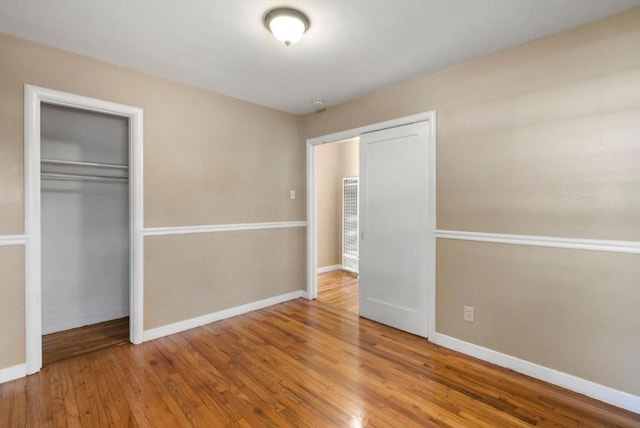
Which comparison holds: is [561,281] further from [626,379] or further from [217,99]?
[217,99]

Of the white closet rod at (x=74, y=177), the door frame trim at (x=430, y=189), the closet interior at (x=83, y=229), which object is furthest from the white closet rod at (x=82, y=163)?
the door frame trim at (x=430, y=189)

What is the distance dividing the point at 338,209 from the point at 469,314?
3415 mm

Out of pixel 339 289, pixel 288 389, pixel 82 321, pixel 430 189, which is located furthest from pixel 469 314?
pixel 82 321

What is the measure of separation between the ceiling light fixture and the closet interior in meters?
2.31

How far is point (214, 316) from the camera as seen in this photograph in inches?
128

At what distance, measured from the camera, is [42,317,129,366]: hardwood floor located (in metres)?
2.53

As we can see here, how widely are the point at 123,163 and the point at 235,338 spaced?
2.32 m

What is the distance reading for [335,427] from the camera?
1697mm

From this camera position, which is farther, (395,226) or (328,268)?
(328,268)

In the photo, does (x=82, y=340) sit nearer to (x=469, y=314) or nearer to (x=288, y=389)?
(x=288, y=389)

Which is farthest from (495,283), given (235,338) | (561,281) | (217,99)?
(217,99)

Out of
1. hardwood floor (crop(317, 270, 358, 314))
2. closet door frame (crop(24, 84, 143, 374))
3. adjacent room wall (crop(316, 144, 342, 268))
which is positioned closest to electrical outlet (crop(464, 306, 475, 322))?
hardwood floor (crop(317, 270, 358, 314))

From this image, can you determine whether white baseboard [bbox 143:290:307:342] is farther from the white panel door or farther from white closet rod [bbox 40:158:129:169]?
white closet rod [bbox 40:158:129:169]

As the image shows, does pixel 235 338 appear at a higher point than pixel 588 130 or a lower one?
lower
